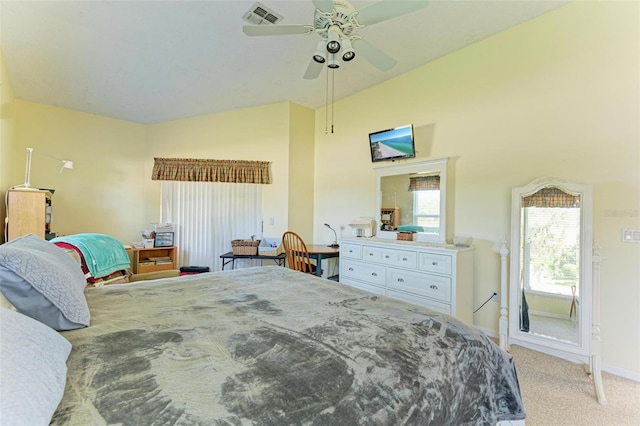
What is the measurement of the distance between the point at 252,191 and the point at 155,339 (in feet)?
11.6

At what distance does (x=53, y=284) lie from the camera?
3.60 feet

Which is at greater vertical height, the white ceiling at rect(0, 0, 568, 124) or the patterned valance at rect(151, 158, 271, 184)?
the white ceiling at rect(0, 0, 568, 124)

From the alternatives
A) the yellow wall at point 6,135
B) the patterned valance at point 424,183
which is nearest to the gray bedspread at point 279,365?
the patterned valance at point 424,183

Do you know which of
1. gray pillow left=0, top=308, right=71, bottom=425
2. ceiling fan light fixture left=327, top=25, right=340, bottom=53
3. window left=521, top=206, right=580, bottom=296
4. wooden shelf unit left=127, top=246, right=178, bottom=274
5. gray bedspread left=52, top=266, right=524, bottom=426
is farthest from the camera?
wooden shelf unit left=127, top=246, right=178, bottom=274

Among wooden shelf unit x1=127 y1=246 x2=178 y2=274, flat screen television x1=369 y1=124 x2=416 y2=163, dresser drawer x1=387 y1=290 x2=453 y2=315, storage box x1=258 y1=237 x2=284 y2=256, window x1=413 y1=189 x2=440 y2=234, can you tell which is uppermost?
flat screen television x1=369 y1=124 x2=416 y2=163

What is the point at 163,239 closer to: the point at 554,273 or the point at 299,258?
the point at 299,258

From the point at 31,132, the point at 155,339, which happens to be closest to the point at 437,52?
the point at 155,339

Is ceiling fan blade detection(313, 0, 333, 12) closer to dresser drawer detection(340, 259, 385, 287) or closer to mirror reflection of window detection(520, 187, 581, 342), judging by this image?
mirror reflection of window detection(520, 187, 581, 342)

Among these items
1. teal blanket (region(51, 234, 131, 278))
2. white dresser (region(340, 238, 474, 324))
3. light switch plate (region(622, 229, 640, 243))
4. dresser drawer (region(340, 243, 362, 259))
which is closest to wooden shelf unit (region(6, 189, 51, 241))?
teal blanket (region(51, 234, 131, 278))

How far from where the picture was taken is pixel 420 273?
2822 millimetres

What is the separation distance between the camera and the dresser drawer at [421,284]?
8.71 ft

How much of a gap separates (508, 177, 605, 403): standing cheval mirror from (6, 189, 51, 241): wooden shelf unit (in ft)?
13.9

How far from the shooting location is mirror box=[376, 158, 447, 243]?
3.14 meters

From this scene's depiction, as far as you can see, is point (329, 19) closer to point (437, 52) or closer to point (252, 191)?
point (437, 52)
